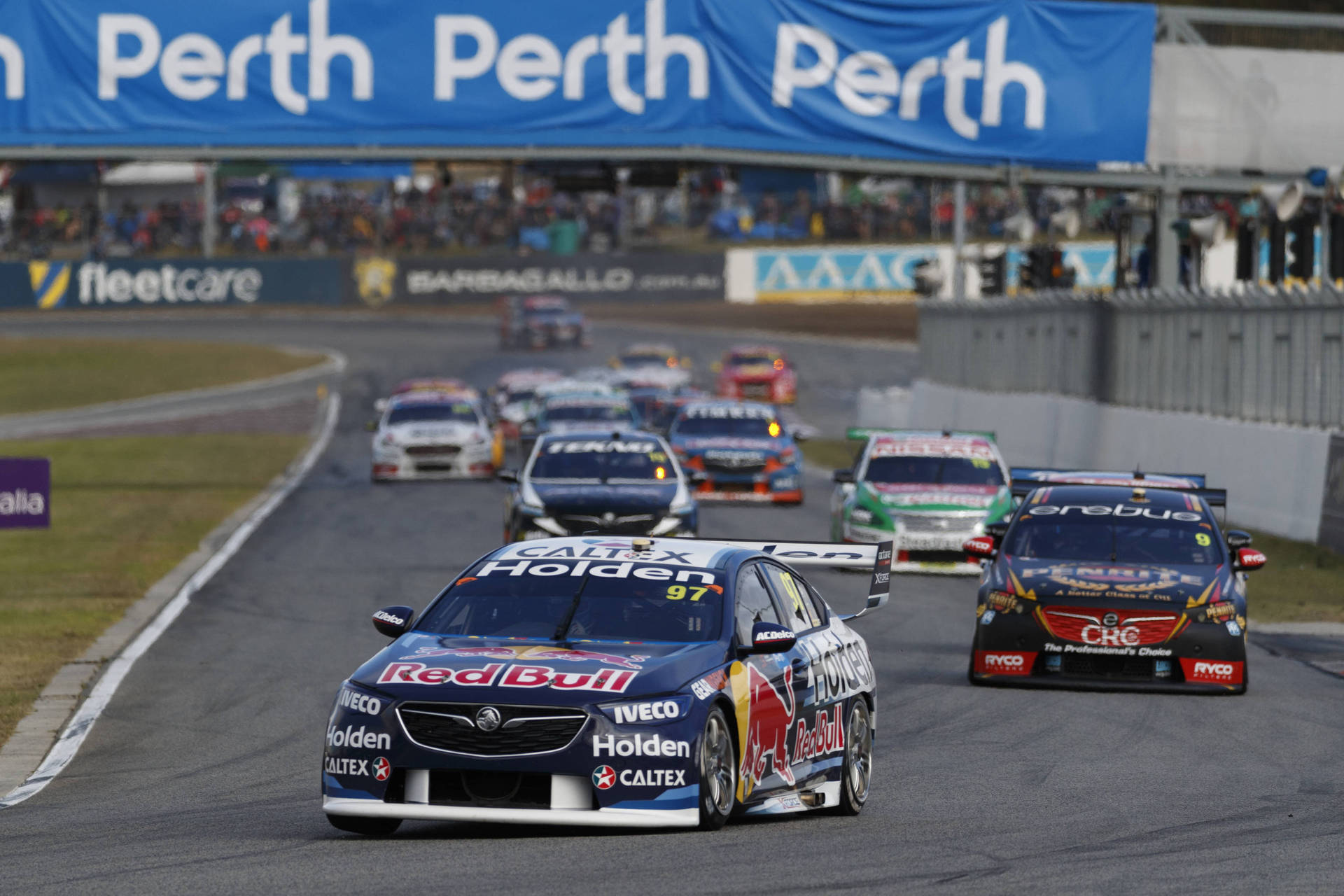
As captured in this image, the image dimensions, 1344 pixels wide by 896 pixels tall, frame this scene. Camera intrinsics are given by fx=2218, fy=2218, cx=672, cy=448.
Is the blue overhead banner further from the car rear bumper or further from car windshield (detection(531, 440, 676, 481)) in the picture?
the car rear bumper

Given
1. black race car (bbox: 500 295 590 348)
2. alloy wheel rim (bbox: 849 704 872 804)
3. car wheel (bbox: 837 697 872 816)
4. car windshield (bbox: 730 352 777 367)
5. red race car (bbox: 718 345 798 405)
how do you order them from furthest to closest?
black race car (bbox: 500 295 590 348) → car windshield (bbox: 730 352 777 367) → red race car (bbox: 718 345 798 405) → alloy wheel rim (bbox: 849 704 872 804) → car wheel (bbox: 837 697 872 816)

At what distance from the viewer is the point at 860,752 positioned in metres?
10.4

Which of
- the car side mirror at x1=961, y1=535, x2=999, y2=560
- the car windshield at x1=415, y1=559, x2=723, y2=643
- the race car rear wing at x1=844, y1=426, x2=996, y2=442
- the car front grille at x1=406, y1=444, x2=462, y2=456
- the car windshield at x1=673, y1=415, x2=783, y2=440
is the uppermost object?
the car windshield at x1=415, y1=559, x2=723, y2=643

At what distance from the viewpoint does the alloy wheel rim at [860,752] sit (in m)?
10.2

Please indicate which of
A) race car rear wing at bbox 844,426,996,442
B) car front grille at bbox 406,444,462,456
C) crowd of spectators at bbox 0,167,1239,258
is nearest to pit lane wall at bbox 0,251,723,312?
crowd of spectators at bbox 0,167,1239,258

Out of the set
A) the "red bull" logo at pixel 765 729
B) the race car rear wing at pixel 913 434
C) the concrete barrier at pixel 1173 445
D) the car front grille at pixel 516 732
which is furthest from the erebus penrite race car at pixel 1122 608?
the race car rear wing at pixel 913 434

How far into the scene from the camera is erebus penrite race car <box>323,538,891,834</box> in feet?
28.1

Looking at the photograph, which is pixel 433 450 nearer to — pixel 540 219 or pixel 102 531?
pixel 102 531

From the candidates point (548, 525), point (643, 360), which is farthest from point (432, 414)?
point (643, 360)

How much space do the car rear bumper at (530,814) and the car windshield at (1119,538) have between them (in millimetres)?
7872

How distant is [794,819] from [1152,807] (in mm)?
1753

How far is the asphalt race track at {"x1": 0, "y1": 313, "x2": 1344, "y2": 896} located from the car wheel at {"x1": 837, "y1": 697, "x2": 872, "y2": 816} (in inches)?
6.0

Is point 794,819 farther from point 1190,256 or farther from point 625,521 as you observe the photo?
point 1190,256

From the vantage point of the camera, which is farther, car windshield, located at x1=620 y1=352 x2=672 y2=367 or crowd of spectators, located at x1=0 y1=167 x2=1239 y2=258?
crowd of spectators, located at x1=0 y1=167 x2=1239 y2=258
